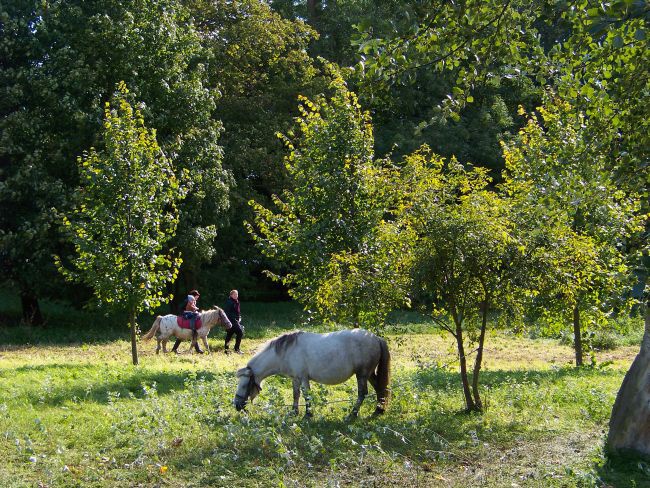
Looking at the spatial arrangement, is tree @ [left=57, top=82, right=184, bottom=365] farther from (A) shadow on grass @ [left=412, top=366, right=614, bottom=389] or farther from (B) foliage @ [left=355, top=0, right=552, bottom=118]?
(B) foliage @ [left=355, top=0, right=552, bottom=118]

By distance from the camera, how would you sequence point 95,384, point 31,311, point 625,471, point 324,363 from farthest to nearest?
point 31,311
point 95,384
point 324,363
point 625,471

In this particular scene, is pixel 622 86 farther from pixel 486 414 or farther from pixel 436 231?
pixel 486 414

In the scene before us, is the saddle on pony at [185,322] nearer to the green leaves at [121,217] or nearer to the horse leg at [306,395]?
the green leaves at [121,217]

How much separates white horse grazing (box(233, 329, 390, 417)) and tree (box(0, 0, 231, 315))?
14314 mm

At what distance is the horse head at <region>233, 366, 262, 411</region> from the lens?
12.8 m

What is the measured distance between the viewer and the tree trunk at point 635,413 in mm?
9906

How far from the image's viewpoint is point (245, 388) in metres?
12.9

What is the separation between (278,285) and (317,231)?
25.4 m

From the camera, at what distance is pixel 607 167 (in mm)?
9344

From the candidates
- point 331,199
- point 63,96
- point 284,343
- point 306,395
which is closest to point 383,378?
point 306,395

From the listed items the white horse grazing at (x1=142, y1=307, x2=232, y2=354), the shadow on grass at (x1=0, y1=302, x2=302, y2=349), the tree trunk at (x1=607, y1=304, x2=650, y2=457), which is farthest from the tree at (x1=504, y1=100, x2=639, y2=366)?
the shadow on grass at (x1=0, y1=302, x2=302, y2=349)

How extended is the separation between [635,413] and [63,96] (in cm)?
2198

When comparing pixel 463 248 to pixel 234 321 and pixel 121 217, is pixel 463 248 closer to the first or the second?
pixel 121 217

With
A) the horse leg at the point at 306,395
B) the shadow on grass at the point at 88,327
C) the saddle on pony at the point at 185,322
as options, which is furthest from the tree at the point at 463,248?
the shadow on grass at the point at 88,327
